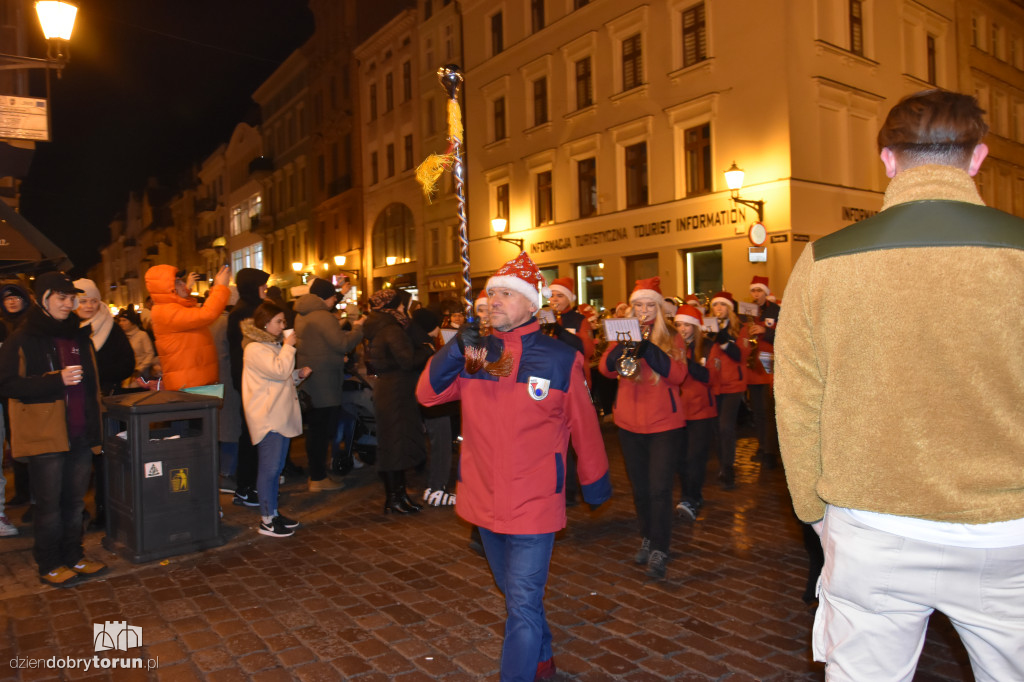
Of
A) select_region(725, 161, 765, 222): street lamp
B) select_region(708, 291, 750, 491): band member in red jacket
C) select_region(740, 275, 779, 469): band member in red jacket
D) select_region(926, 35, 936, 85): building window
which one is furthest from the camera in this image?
select_region(926, 35, 936, 85): building window

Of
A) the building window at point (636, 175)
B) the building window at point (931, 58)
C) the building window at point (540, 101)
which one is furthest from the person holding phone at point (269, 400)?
Answer: the building window at point (931, 58)

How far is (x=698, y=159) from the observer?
66.8 feet

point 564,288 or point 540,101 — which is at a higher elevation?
point 540,101

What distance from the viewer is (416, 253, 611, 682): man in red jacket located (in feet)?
10.7

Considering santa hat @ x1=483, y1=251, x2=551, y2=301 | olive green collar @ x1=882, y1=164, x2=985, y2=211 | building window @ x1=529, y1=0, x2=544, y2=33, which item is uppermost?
building window @ x1=529, y1=0, x2=544, y2=33

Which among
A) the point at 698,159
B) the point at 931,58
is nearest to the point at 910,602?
the point at 698,159

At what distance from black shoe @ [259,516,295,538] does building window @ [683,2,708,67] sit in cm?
1740

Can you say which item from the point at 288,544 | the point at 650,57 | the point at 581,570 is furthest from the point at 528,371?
the point at 650,57

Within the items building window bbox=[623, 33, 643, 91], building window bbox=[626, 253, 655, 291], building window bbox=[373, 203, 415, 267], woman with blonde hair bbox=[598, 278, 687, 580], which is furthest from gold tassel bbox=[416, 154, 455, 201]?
building window bbox=[373, 203, 415, 267]

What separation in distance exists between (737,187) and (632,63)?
254 inches

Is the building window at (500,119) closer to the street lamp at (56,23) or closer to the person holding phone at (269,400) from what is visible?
the street lamp at (56,23)

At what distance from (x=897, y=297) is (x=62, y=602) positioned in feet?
17.1

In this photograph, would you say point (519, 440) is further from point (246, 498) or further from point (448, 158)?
point (246, 498)

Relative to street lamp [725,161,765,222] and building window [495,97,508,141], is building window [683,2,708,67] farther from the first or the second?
building window [495,97,508,141]
